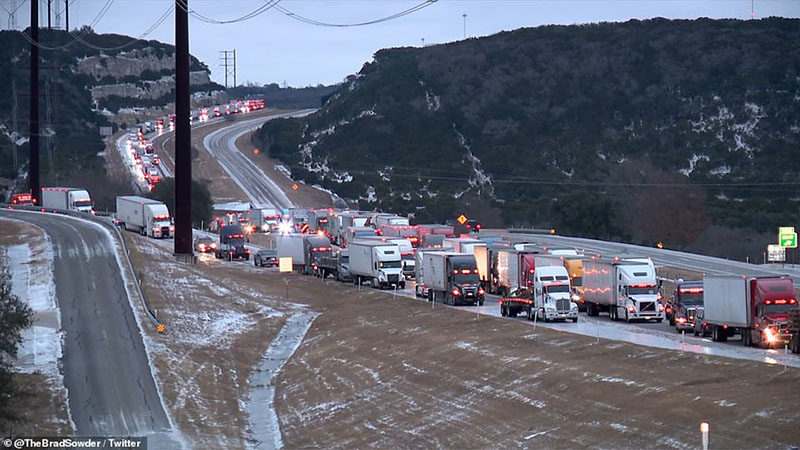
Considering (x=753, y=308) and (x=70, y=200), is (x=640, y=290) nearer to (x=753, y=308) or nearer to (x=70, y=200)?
(x=753, y=308)

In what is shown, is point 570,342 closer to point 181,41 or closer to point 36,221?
point 181,41

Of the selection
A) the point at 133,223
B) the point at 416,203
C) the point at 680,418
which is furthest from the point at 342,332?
the point at 416,203

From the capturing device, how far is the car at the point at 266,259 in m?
93.5

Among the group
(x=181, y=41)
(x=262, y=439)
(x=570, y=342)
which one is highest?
(x=181, y=41)

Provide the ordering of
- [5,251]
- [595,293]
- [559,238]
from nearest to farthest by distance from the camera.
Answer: [595,293]
[5,251]
[559,238]

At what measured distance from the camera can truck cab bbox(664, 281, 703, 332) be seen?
53.1 meters

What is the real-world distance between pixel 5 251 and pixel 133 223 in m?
25.9

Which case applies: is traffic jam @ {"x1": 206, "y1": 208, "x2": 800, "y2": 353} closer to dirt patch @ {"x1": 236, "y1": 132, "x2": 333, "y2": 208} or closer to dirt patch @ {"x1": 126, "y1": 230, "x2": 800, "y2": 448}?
dirt patch @ {"x1": 126, "y1": 230, "x2": 800, "y2": 448}

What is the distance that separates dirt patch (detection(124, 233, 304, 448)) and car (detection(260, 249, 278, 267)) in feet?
4.67

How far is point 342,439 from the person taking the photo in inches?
1617

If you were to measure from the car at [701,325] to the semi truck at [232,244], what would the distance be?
53849mm

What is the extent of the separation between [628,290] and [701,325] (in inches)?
274

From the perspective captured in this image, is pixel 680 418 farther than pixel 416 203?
No

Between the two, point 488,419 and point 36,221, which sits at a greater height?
point 36,221
